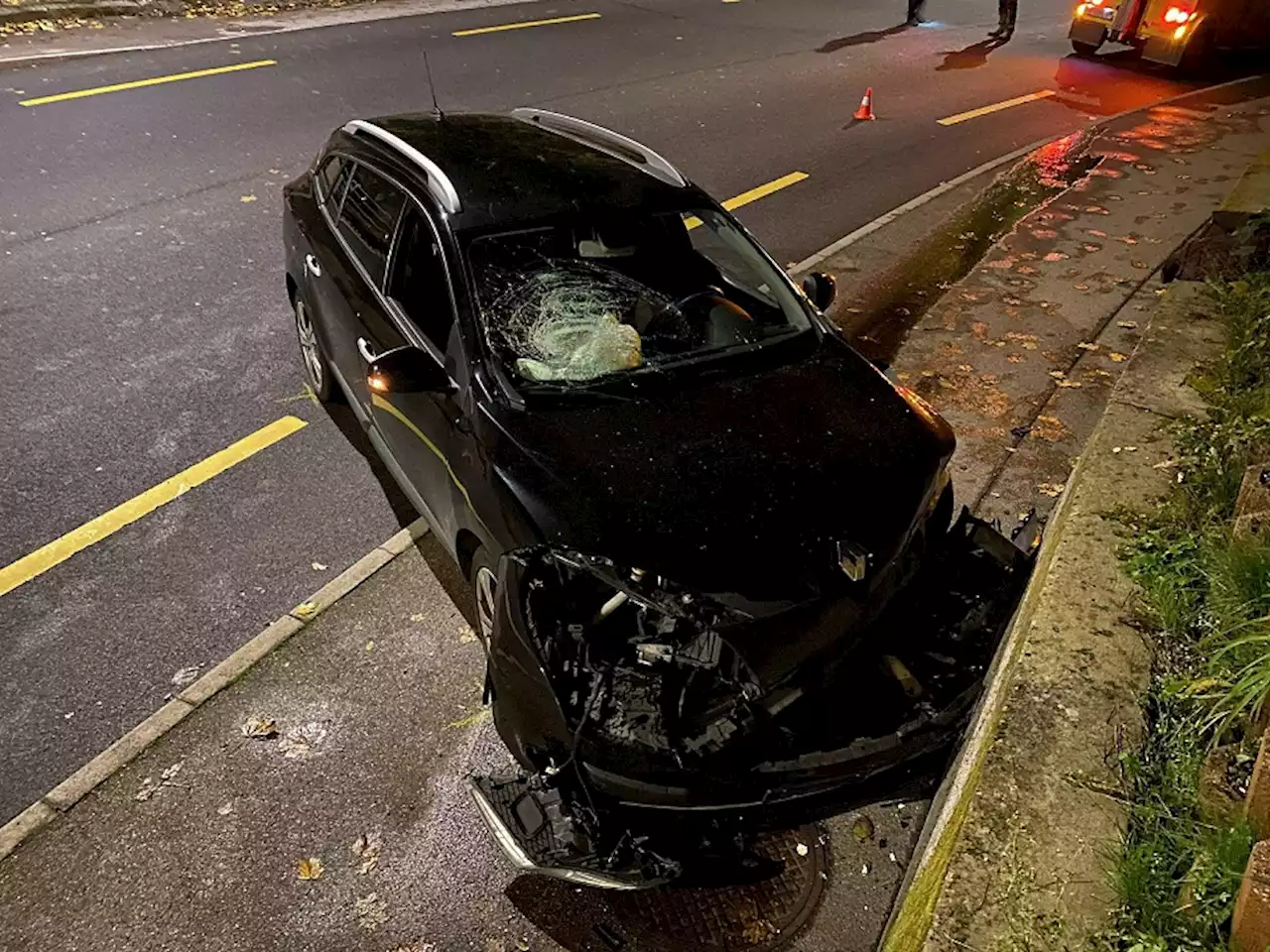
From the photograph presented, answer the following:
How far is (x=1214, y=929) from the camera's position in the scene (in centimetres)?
247

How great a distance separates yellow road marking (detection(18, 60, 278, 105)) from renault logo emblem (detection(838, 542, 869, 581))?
34.0 feet

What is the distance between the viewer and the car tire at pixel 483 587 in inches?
140

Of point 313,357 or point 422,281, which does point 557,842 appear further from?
point 313,357

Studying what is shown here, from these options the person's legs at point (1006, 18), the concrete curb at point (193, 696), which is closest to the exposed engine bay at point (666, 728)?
the concrete curb at point (193, 696)

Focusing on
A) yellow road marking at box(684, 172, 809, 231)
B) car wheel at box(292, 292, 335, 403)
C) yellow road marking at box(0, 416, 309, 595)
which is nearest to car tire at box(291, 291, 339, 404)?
car wheel at box(292, 292, 335, 403)

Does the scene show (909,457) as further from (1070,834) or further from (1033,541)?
(1070,834)

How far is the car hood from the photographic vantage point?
3.18 metres

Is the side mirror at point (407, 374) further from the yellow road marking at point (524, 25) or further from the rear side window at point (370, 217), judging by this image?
the yellow road marking at point (524, 25)

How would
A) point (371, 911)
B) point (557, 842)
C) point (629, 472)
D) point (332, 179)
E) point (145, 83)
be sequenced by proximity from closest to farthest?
point (557, 842), point (371, 911), point (629, 472), point (332, 179), point (145, 83)

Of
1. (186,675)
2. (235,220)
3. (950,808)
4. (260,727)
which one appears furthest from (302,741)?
(235,220)

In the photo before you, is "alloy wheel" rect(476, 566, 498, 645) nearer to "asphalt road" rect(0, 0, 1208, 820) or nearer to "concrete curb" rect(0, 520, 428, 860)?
"concrete curb" rect(0, 520, 428, 860)

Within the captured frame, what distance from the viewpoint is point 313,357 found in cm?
559

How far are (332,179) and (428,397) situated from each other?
6.16ft

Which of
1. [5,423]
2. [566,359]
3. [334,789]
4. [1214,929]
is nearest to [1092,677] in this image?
[1214,929]
